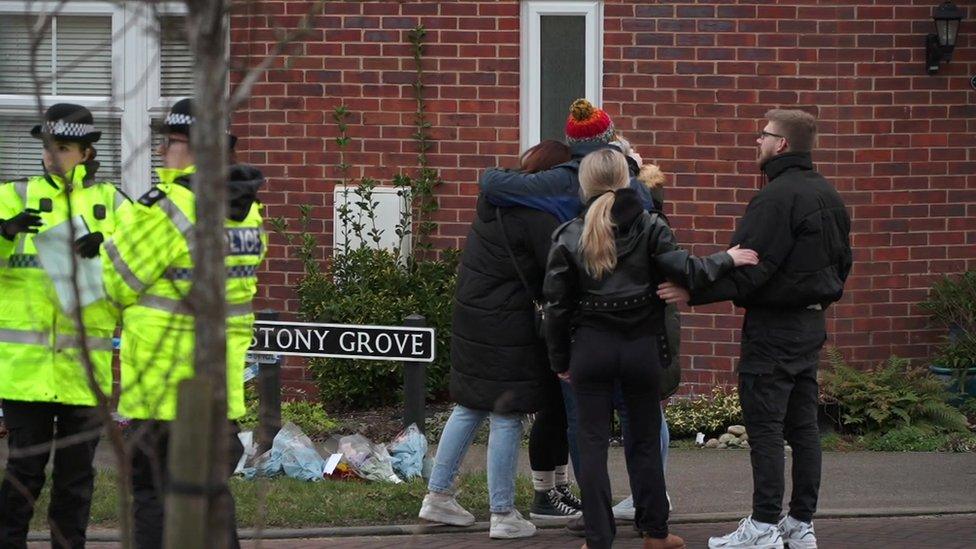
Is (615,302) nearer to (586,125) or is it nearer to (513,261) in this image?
(513,261)

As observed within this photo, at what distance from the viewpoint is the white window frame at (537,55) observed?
30.7ft

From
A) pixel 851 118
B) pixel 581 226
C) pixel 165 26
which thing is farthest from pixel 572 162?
pixel 165 26

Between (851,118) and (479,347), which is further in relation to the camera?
(851,118)

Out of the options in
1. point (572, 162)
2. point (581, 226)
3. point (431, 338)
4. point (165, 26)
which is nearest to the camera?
point (165, 26)

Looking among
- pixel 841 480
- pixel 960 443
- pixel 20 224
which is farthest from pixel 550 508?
pixel 960 443

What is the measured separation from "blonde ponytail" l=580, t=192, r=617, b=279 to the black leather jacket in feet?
0.10

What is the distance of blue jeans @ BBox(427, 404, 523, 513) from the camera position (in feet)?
21.2

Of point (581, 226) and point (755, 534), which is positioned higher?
point (581, 226)

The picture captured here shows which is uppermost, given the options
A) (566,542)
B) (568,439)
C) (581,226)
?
(581,226)

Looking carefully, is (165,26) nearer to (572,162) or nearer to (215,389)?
(215,389)

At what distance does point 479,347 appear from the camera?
21.1 feet

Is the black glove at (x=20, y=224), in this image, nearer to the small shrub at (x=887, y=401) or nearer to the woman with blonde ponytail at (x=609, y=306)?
the woman with blonde ponytail at (x=609, y=306)

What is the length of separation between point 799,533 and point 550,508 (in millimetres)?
1221

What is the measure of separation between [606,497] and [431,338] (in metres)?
1.85
